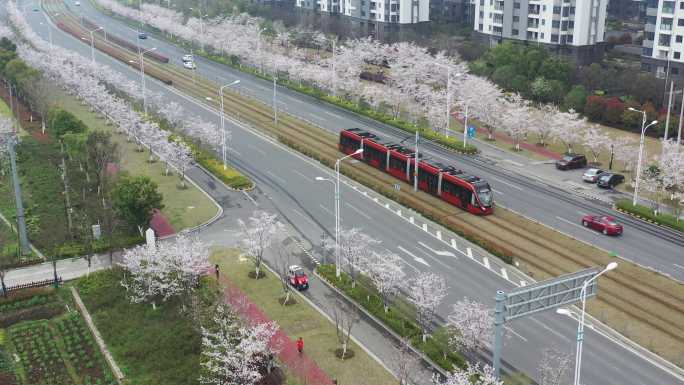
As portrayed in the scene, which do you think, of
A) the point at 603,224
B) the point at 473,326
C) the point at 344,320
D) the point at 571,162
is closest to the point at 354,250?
the point at 344,320

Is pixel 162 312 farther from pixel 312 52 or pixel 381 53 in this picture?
pixel 312 52

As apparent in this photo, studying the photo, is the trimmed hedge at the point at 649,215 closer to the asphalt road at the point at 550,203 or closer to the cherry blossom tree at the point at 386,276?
the asphalt road at the point at 550,203

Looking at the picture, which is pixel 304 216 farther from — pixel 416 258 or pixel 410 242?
pixel 416 258

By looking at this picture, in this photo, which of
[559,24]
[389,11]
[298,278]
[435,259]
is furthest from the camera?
[389,11]

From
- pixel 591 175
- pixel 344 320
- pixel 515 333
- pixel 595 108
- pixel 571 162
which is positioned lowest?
pixel 515 333

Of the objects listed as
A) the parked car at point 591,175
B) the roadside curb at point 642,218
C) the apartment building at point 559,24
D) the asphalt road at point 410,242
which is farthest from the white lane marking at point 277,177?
the apartment building at point 559,24

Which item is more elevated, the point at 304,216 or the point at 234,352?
the point at 234,352
